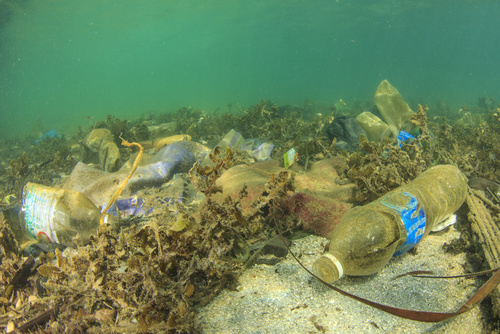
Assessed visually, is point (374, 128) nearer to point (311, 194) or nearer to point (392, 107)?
point (392, 107)

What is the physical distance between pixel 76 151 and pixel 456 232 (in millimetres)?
10207

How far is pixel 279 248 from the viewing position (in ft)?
7.64

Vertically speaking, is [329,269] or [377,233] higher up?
[377,233]

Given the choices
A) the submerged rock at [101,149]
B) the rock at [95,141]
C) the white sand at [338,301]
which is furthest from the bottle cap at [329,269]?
the rock at [95,141]

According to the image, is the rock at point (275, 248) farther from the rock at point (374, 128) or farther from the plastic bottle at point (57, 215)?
the rock at point (374, 128)

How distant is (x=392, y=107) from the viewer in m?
6.33

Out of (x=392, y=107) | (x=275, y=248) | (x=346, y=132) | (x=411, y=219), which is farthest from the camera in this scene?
(x=392, y=107)

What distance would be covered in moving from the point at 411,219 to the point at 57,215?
12.2 ft

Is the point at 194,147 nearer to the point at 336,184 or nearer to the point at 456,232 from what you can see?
the point at 336,184

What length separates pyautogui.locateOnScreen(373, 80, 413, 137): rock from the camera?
6123mm

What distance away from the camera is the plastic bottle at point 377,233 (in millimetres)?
1771

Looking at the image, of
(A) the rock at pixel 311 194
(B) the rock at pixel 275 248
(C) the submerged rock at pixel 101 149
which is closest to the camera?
(B) the rock at pixel 275 248

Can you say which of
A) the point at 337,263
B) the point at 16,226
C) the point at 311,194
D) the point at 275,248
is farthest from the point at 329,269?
the point at 16,226

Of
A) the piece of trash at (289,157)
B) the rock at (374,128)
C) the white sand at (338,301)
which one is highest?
the piece of trash at (289,157)
